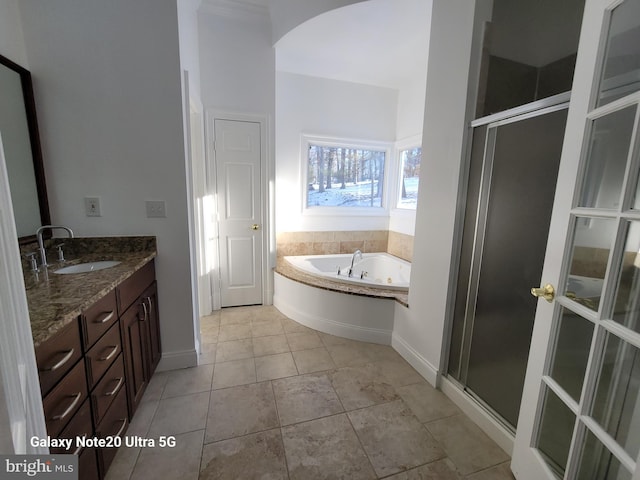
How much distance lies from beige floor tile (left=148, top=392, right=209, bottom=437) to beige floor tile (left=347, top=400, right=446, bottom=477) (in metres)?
0.85

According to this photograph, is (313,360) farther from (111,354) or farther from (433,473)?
(111,354)

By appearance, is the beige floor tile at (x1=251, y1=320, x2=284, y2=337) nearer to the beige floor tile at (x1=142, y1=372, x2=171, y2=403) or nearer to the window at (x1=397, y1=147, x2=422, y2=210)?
the beige floor tile at (x1=142, y1=372, x2=171, y2=403)

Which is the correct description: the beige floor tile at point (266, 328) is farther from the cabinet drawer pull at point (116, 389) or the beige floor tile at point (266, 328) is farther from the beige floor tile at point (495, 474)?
the beige floor tile at point (495, 474)

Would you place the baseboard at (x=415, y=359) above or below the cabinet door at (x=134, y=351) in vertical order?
below

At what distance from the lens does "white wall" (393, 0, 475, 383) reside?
155 centimetres

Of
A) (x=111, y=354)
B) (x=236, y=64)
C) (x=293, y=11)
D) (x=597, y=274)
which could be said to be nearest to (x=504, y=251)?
(x=597, y=274)

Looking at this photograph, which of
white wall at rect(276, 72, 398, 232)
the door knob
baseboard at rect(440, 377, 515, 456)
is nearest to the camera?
the door knob

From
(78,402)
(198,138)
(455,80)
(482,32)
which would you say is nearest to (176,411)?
(78,402)

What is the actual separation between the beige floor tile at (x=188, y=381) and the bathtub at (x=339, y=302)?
3.18 feet

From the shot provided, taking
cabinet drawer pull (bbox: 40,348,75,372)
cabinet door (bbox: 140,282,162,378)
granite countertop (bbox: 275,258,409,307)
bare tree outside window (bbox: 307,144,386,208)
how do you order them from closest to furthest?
cabinet drawer pull (bbox: 40,348,75,372), cabinet door (bbox: 140,282,162,378), granite countertop (bbox: 275,258,409,307), bare tree outside window (bbox: 307,144,386,208)

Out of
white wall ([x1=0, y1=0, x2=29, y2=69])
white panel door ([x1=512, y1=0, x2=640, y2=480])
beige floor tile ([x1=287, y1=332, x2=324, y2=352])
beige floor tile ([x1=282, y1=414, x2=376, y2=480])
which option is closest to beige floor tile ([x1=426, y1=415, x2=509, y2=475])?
white panel door ([x1=512, y1=0, x2=640, y2=480])

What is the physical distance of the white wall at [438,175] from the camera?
1555 mm

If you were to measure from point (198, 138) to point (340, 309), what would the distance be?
6.64ft

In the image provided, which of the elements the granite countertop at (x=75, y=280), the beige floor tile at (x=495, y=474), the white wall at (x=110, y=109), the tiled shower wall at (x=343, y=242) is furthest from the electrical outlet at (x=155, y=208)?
the beige floor tile at (x=495, y=474)
